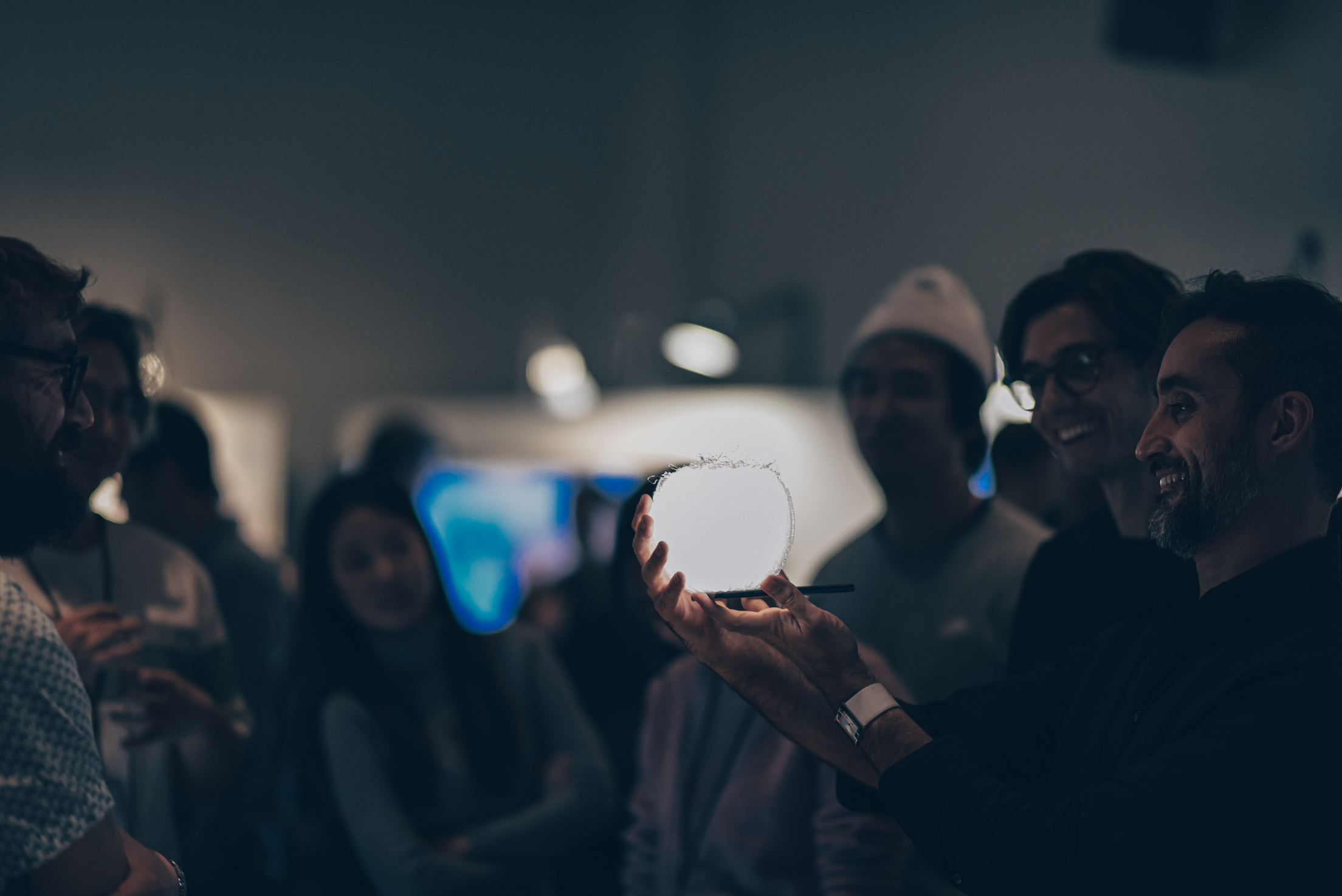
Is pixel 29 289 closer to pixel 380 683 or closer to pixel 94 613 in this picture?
pixel 94 613

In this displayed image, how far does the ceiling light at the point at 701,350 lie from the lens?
5.49m

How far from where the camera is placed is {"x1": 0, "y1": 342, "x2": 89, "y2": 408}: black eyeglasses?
131cm

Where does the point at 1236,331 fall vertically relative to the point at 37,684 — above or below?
above

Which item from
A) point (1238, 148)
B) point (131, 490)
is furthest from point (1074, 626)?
point (1238, 148)

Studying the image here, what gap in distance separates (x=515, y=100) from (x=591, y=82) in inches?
22.7

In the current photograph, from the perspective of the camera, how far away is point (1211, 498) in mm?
1245

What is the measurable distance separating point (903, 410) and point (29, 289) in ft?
5.12

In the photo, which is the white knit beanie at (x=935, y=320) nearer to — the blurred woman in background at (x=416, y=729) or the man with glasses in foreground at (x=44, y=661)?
the blurred woman in background at (x=416, y=729)

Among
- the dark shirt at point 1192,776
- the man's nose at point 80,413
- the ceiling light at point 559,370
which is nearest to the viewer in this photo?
the dark shirt at point 1192,776

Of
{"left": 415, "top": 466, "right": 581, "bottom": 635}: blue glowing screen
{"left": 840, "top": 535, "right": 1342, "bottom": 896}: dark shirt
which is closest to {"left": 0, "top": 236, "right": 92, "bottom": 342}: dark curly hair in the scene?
{"left": 840, "top": 535, "right": 1342, "bottom": 896}: dark shirt

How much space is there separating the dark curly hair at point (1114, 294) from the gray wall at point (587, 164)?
1634mm

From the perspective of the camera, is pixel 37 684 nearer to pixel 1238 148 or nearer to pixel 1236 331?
pixel 1236 331

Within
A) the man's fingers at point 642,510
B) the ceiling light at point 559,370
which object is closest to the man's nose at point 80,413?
the man's fingers at point 642,510

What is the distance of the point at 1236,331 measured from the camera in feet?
4.21
